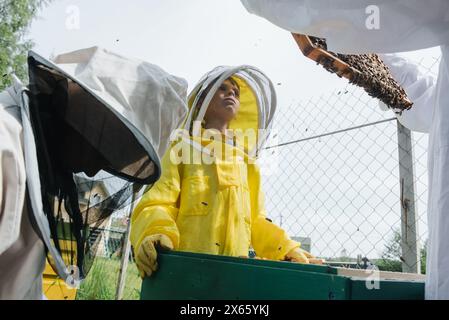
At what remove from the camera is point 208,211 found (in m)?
1.86

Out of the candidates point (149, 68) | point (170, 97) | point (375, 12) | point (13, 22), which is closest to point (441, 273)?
point (375, 12)

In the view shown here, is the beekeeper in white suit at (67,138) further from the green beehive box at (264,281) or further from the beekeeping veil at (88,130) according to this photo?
the green beehive box at (264,281)

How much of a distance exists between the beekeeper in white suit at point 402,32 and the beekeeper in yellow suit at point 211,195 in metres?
0.85

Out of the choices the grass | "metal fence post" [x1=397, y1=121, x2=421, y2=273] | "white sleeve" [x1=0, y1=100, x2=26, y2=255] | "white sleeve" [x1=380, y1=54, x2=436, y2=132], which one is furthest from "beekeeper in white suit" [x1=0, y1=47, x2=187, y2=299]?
the grass

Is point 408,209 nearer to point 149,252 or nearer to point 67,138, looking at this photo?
point 149,252

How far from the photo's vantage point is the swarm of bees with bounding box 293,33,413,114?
5.18 feet

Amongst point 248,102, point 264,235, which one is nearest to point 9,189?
point 264,235

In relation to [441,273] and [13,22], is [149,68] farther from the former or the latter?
[13,22]

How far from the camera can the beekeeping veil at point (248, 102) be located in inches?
88.3

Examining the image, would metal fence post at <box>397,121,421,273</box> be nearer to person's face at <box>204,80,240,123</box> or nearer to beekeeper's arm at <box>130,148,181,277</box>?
person's face at <box>204,80,240,123</box>

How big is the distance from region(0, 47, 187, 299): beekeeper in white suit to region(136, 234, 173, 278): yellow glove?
33 cm

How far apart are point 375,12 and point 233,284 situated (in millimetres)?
882

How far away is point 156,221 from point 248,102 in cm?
137
